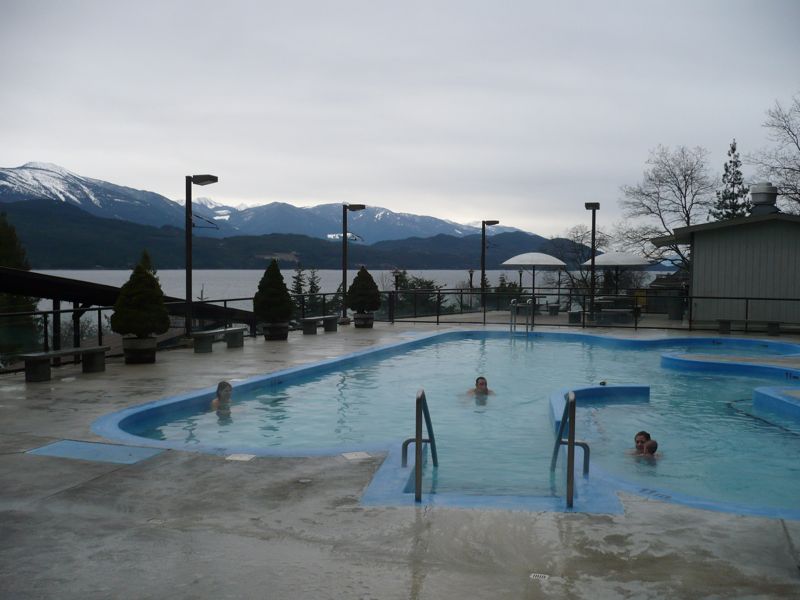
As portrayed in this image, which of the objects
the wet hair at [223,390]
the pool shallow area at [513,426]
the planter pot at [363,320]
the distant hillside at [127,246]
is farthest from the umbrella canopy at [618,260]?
the distant hillside at [127,246]

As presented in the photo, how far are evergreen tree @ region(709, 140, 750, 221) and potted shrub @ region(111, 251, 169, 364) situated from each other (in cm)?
3498

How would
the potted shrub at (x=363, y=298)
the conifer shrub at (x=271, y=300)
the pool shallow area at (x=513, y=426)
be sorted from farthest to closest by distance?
the potted shrub at (x=363, y=298)
the conifer shrub at (x=271, y=300)
the pool shallow area at (x=513, y=426)

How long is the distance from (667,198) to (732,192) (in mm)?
7823

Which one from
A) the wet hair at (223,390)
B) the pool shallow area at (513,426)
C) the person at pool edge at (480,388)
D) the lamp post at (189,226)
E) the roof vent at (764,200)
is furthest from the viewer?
the roof vent at (764,200)

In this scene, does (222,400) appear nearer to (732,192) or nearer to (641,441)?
(641,441)

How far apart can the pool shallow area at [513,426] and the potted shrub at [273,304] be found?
8.71ft

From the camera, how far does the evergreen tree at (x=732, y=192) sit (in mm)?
38500

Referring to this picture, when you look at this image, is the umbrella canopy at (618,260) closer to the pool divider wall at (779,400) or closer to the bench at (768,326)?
the bench at (768,326)

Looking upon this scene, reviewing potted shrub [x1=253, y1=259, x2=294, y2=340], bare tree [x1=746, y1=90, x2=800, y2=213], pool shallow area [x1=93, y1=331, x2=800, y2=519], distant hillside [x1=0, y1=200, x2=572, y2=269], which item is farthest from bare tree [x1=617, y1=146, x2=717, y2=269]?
distant hillside [x1=0, y1=200, x2=572, y2=269]

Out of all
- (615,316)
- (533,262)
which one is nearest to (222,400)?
(615,316)

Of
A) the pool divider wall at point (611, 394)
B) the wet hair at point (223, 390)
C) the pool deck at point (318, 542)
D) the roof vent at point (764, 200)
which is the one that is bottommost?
the pool divider wall at point (611, 394)

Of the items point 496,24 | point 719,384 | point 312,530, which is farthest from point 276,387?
point 496,24

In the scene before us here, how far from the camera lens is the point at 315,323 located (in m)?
16.5

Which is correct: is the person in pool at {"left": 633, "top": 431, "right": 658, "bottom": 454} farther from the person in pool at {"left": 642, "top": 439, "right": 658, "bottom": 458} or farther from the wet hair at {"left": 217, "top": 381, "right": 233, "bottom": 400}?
the wet hair at {"left": 217, "top": 381, "right": 233, "bottom": 400}
